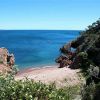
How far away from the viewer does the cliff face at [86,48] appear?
43844 mm

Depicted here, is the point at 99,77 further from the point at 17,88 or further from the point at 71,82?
the point at 17,88

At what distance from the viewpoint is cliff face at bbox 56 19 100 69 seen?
1726 inches

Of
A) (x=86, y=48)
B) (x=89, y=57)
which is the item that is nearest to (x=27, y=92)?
(x=89, y=57)

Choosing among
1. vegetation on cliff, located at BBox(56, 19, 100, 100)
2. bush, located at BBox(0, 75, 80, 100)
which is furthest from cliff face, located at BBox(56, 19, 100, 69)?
bush, located at BBox(0, 75, 80, 100)

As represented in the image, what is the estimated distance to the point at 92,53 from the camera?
44.5 m

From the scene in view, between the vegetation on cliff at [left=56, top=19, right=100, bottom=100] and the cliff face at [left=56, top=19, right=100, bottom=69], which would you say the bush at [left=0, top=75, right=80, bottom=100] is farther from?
the cliff face at [left=56, top=19, right=100, bottom=69]

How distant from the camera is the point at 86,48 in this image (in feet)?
156

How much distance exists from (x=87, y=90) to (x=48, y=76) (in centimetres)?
1640

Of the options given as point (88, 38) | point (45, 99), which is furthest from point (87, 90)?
point (88, 38)

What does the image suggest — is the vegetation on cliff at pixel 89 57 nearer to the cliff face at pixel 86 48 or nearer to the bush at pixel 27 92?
the cliff face at pixel 86 48

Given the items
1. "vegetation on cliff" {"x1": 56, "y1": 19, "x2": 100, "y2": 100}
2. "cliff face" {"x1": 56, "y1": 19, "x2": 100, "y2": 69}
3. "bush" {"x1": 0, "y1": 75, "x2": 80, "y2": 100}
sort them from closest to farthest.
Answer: "bush" {"x1": 0, "y1": 75, "x2": 80, "y2": 100}, "vegetation on cliff" {"x1": 56, "y1": 19, "x2": 100, "y2": 100}, "cliff face" {"x1": 56, "y1": 19, "x2": 100, "y2": 69}

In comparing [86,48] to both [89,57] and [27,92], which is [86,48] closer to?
[89,57]

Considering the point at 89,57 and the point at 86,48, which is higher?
the point at 86,48

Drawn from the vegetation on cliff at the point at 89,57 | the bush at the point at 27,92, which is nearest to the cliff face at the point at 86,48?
the vegetation on cliff at the point at 89,57
